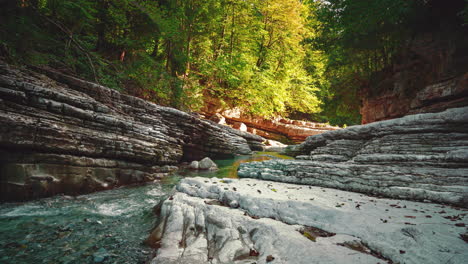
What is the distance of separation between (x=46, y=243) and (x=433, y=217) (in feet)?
18.9

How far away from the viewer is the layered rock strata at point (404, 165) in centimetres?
413

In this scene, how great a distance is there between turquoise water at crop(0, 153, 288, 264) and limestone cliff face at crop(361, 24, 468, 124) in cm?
1096

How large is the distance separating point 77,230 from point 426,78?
13.3 m

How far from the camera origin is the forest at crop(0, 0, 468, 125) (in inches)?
229

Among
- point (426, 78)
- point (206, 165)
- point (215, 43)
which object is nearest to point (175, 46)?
point (215, 43)

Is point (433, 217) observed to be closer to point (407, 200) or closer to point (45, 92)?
point (407, 200)

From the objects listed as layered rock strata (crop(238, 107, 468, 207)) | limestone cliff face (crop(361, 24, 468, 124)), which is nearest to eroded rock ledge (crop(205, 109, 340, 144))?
limestone cliff face (crop(361, 24, 468, 124))

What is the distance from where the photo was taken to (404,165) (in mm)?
5207

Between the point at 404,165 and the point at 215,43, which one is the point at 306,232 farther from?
the point at 215,43

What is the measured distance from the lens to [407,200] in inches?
158

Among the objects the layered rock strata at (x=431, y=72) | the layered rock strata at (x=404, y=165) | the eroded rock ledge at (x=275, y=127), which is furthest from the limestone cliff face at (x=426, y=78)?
the eroded rock ledge at (x=275, y=127)

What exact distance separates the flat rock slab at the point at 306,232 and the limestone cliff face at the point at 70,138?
289cm

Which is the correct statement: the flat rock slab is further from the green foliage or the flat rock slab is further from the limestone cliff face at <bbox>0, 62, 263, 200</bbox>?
the green foliage

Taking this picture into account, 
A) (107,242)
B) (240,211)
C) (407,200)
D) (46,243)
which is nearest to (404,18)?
(407,200)
